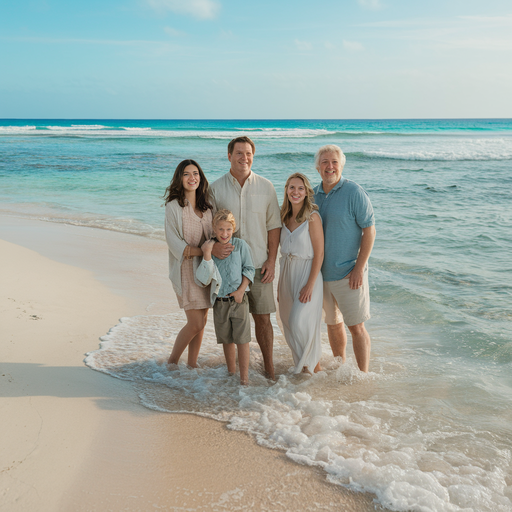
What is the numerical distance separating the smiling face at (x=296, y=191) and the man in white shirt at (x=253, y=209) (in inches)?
5.3

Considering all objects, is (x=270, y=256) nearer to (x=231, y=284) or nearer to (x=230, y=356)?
(x=231, y=284)

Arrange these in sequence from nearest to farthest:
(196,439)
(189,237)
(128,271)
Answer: (196,439) < (189,237) < (128,271)

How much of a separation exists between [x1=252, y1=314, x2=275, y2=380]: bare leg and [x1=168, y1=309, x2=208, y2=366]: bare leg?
443 mm

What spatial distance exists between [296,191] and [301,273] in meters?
0.67

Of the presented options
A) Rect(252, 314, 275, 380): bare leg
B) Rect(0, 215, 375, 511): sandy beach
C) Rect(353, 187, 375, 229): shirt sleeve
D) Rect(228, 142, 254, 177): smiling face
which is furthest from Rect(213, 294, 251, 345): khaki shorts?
Rect(353, 187, 375, 229): shirt sleeve

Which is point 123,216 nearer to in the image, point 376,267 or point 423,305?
point 376,267

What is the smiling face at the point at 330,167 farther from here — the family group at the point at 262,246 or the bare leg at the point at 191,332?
the bare leg at the point at 191,332

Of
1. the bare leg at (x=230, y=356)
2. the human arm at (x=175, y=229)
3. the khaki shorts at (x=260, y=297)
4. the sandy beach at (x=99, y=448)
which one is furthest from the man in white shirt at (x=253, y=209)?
the sandy beach at (x=99, y=448)

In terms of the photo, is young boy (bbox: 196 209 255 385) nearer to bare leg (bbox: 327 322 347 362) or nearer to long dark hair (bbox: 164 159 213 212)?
long dark hair (bbox: 164 159 213 212)

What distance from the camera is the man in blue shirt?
3.68m

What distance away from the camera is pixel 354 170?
21.1 meters

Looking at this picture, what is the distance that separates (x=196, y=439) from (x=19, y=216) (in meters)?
9.05

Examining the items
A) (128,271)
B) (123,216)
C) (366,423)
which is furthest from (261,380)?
(123,216)

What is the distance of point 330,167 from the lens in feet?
12.0
